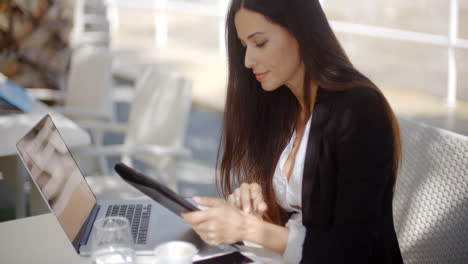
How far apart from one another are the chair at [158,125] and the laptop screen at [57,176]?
0.83 m

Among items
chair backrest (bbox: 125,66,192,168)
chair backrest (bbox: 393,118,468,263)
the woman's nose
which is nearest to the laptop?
the woman's nose

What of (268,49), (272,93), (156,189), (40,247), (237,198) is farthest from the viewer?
(272,93)

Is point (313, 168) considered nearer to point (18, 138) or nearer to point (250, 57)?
point (250, 57)

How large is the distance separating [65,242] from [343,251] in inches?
25.7

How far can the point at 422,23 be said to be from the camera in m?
14.6

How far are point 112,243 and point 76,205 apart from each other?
1.21ft

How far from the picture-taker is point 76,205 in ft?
4.61

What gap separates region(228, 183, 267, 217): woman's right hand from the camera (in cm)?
155

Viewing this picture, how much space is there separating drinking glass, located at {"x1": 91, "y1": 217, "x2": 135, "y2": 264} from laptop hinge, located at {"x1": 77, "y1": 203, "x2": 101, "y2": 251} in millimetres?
232

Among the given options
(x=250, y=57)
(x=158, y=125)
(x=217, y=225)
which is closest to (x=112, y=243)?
(x=217, y=225)

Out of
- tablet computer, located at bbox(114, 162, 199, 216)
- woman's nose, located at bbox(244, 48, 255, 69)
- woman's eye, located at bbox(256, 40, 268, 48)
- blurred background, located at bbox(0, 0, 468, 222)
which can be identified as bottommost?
blurred background, located at bbox(0, 0, 468, 222)

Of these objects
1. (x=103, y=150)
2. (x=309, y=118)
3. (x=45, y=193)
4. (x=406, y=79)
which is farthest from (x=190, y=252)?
(x=406, y=79)

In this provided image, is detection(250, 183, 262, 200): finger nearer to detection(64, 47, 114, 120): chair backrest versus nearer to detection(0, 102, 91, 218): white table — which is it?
detection(0, 102, 91, 218): white table

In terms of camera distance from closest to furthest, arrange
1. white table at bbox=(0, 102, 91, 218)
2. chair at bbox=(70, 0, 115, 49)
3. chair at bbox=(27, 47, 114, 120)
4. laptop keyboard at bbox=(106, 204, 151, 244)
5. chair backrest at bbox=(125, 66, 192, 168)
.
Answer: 1. laptop keyboard at bbox=(106, 204, 151, 244)
2. white table at bbox=(0, 102, 91, 218)
3. chair backrest at bbox=(125, 66, 192, 168)
4. chair at bbox=(27, 47, 114, 120)
5. chair at bbox=(70, 0, 115, 49)
